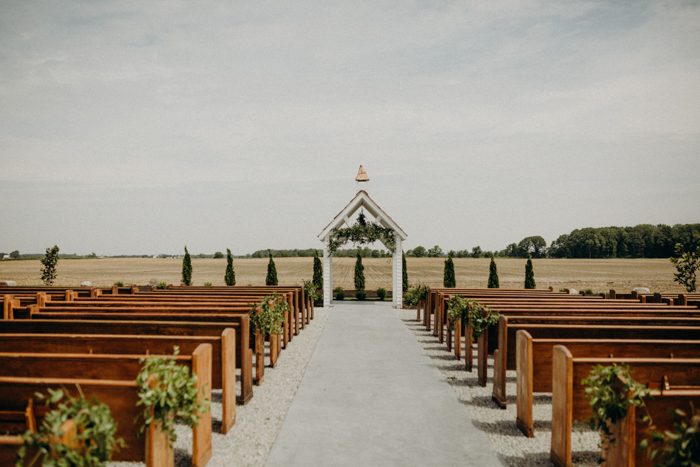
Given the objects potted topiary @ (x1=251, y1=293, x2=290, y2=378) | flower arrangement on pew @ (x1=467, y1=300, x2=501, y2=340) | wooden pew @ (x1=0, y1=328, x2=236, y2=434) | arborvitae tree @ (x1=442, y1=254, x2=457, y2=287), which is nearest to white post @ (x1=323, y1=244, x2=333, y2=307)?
arborvitae tree @ (x1=442, y1=254, x2=457, y2=287)

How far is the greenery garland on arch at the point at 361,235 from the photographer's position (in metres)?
19.8

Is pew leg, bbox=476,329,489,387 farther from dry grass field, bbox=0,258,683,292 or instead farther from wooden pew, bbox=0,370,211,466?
dry grass field, bbox=0,258,683,292

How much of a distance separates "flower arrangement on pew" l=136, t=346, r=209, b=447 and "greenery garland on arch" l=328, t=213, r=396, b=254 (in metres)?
15.3

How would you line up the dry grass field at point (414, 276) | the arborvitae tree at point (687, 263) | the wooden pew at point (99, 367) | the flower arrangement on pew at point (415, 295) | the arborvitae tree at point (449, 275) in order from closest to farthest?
the wooden pew at point (99, 367) < the flower arrangement on pew at point (415, 295) < the arborvitae tree at point (687, 263) < the arborvitae tree at point (449, 275) < the dry grass field at point (414, 276)

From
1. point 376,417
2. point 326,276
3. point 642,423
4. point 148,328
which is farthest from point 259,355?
point 326,276

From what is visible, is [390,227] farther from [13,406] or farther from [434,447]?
[13,406]

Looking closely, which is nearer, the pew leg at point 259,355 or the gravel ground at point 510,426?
the gravel ground at point 510,426

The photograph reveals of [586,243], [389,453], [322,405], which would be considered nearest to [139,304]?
[322,405]

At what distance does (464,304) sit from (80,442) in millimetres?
7497

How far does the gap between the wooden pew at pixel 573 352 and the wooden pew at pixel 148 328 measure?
4045 millimetres

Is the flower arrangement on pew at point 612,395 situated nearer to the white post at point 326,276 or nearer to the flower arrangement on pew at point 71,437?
the flower arrangement on pew at point 71,437

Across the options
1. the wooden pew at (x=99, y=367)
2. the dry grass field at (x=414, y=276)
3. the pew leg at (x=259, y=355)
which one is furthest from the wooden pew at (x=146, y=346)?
the dry grass field at (x=414, y=276)

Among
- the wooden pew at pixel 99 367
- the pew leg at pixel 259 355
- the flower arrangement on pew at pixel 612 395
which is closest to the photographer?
the flower arrangement on pew at pixel 612 395

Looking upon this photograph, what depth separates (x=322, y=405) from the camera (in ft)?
23.5
